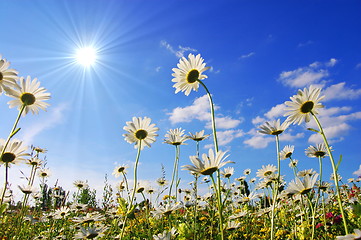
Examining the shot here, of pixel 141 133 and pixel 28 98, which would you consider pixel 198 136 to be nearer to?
pixel 141 133

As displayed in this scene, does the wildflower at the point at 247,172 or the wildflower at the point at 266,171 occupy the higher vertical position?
the wildflower at the point at 247,172

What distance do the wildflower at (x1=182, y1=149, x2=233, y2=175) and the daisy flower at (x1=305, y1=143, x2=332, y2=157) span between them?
6.13ft

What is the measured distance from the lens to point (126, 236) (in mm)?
4039

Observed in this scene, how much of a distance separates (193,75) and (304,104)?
113cm

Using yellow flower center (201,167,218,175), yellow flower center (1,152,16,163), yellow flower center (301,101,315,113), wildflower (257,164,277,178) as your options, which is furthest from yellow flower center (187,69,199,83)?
wildflower (257,164,277,178)

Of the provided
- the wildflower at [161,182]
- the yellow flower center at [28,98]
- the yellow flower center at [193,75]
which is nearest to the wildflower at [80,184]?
the wildflower at [161,182]

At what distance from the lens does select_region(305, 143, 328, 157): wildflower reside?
3.10 m

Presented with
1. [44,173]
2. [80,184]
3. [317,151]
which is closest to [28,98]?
[317,151]

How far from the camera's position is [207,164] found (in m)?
1.70

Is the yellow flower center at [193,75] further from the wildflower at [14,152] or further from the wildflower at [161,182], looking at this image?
the wildflower at [161,182]

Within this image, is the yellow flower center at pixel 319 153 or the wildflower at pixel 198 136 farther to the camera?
the wildflower at pixel 198 136

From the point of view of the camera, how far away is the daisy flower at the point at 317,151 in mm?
3100

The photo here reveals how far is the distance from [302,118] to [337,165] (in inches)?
40.2

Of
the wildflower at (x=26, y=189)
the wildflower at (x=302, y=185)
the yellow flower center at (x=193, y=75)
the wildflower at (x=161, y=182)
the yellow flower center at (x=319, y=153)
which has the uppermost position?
the yellow flower center at (x=193, y=75)
